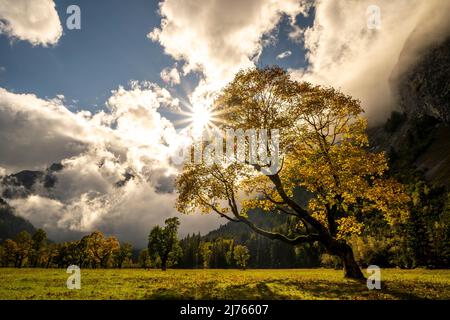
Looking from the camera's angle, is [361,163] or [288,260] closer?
[361,163]

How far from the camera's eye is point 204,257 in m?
165

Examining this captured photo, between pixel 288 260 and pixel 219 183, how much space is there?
183259 mm

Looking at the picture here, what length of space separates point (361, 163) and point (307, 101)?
7.06 meters

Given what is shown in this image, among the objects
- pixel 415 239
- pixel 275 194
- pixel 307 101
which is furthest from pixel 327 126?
pixel 415 239

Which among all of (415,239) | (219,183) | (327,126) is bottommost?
(415,239)
